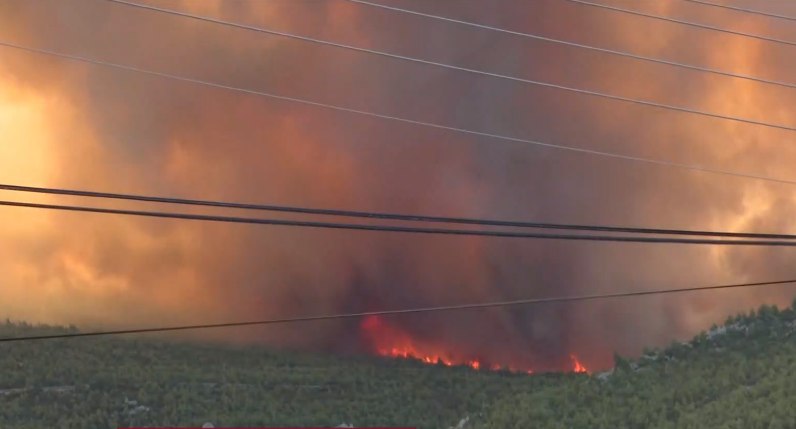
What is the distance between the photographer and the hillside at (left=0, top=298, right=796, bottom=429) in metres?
98.9

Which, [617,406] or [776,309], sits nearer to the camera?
[617,406]

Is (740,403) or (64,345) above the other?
(64,345)

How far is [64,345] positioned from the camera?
4577 inches

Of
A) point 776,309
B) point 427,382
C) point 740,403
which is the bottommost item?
point 740,403

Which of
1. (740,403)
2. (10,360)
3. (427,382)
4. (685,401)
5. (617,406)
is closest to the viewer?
(740,403)

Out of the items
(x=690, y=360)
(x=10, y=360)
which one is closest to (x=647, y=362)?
(x=690, y=360)

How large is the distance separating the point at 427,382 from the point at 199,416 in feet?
95.0

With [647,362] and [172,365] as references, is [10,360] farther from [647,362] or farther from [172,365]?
[647,362]

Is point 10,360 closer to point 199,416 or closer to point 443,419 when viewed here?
point 199,416

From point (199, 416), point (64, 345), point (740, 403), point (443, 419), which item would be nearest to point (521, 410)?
point (443, 419)

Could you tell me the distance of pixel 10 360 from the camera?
11169cm

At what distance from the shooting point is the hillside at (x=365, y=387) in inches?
3895

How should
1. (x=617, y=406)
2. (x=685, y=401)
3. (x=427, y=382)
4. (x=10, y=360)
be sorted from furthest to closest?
(x=427, y=382), (x=10, y=360), (x=617, y=406), (x=685, y=401)

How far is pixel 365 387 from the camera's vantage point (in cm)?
11625
